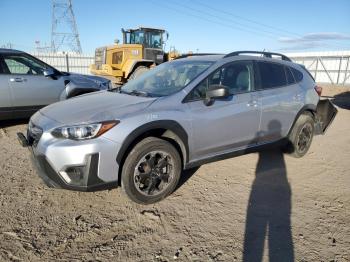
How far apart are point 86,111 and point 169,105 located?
3.13ft

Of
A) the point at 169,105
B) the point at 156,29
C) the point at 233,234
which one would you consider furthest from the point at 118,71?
the point at 233,234

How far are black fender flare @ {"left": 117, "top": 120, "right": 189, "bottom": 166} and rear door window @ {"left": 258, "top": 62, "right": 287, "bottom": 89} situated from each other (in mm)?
1713

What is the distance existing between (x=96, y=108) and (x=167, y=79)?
126 centimetres

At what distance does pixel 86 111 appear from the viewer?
352cm

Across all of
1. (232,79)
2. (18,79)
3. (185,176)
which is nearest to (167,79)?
(232,79)

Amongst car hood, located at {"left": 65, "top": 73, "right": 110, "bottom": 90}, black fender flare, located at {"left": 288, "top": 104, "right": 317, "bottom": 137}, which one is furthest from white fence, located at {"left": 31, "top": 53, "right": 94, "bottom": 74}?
black fender flare, located at {"left": 288, "top": 104, "right": 317, "bottom": 137}

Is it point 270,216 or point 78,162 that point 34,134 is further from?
point 270,216

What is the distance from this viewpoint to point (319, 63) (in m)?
23.0

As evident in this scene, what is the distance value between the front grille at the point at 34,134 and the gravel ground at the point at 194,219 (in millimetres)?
692

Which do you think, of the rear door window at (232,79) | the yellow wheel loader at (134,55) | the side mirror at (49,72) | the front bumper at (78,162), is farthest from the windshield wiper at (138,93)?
the yellow wheel loader at (134,55)

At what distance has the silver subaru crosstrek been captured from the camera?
3227 millimetres

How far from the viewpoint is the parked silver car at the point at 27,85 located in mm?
6430

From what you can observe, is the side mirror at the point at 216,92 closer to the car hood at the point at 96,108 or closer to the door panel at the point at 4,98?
the car hood at the point at 96,108

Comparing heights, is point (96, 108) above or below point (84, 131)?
above
